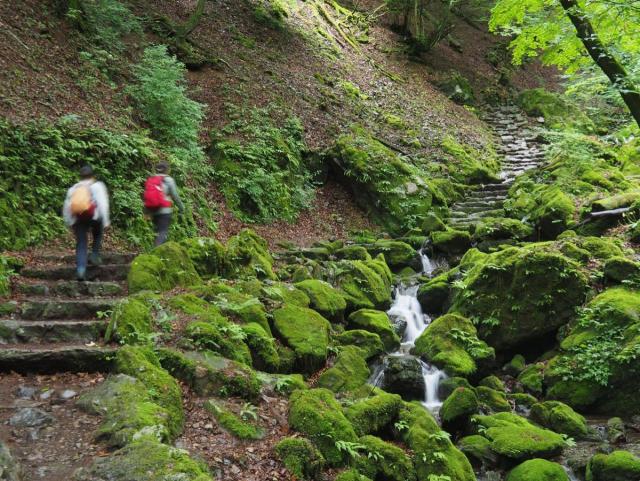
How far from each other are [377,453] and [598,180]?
42.1 ft

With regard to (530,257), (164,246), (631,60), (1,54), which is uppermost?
(631,60)

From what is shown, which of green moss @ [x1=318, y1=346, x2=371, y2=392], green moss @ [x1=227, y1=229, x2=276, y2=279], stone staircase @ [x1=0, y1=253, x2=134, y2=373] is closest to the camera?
stone staircase @ [x1=0, y1=253, x2=134, y2=373]

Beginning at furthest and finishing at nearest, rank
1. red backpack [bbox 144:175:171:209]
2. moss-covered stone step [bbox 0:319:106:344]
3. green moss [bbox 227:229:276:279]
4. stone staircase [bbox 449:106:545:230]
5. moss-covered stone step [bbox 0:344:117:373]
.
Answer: stone staircase [bbox 449:106:545:230]
green moss [bbox 227:229:276:279]
red backpack [bbox 144:175:171:209]
moss-covered stone step [bbox 0:319:106:344]
moss-covered stone step [bbox 0:344:117:373]

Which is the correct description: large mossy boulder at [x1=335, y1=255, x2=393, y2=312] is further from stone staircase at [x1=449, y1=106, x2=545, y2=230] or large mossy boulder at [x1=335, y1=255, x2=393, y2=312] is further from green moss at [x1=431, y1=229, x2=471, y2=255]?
stone staircase at [x1=449, y1=106, x2=545, y2=230]

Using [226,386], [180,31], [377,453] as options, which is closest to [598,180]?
[377,453]

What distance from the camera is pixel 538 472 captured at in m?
6.67

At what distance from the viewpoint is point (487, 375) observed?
9.70m

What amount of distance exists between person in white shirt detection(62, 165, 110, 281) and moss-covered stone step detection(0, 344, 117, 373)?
7.58 ft

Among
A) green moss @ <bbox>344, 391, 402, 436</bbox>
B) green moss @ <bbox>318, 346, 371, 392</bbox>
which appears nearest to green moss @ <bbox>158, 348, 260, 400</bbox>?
green moss @ <bbox>344, 391, 402, 436</bbox>

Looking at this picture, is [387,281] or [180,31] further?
[180,31]

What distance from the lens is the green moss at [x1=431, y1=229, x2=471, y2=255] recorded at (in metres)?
14.2

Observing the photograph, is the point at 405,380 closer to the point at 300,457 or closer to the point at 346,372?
the point at 346,372

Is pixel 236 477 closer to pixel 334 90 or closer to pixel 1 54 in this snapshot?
pixel 1 54

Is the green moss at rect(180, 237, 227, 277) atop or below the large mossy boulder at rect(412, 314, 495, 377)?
below
